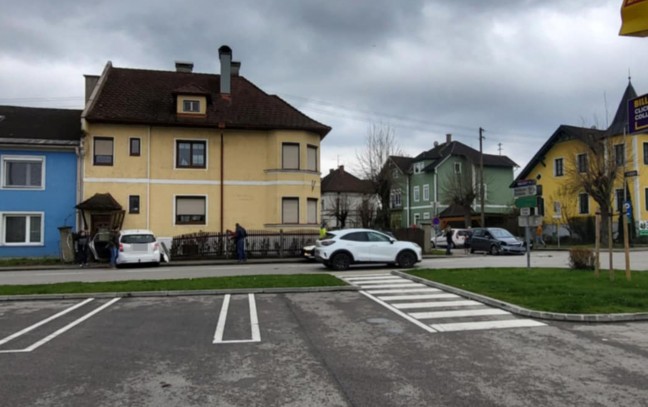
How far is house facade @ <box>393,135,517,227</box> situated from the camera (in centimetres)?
5594

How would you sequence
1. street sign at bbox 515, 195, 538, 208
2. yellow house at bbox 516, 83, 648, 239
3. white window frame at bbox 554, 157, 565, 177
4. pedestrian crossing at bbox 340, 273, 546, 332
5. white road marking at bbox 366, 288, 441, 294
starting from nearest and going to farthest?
pedestrian crossing at bbox 340, 273, 546, 332 → white road marking at bbox 366, 288, 441, 294 → street sign at bbox 515, 195, 538, 208 → yellow house at bbox 516, 83, 648, 239 → white window frame at bbox 554, 157, 565, 177

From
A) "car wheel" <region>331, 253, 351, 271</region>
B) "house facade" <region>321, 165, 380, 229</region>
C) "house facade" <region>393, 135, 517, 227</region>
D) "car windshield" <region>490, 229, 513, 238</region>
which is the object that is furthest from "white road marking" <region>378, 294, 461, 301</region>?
"house facade" <region>393, 135, 517, 227</region>

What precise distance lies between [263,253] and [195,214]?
4655 mm

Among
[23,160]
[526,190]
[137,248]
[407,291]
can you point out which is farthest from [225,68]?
[407,291]

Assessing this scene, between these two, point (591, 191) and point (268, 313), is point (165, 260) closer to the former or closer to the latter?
point (268, 313)

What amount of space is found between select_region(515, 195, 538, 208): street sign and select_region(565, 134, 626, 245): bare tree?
2159 cm

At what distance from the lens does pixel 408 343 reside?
7414 mm

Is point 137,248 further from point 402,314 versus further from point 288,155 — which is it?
point 402,314

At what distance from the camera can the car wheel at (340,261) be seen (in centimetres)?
1964

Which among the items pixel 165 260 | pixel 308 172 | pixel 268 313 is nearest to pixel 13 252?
pixel 165 260

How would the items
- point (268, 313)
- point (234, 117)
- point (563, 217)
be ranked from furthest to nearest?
point (563, 217) → point (234, 117) → point (268, 313)

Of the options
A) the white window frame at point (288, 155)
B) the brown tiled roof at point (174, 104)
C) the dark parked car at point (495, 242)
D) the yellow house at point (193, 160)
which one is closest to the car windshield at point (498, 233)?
the dark parked car at point (495, 242)

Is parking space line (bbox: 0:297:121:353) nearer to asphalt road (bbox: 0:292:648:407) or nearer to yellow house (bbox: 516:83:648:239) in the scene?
asphalt road (bbox: 0:292:648:407)

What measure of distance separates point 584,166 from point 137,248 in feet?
111
